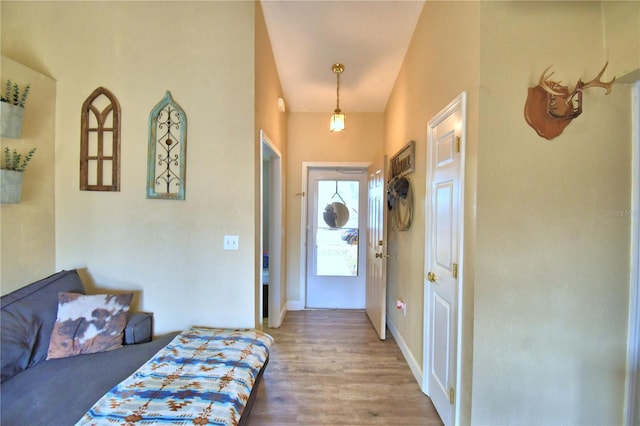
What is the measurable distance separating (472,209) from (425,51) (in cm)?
145

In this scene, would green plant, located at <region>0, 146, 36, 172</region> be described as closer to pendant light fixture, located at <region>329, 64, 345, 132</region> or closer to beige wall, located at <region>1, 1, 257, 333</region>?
beige wall, located at <region>1, 1, 257, 333</region>

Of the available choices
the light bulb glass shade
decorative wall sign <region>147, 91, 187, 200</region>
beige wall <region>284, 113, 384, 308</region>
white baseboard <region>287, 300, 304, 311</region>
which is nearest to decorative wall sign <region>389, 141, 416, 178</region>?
the light bulb glass shade

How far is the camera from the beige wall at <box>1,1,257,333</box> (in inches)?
82.7

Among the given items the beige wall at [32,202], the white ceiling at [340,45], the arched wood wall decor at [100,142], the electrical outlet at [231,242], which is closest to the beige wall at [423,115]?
the white ceiling at [340,45]

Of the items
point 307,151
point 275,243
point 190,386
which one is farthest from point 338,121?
point 190,386

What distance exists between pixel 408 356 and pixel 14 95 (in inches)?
143

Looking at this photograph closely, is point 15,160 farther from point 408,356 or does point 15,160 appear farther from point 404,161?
point 408,356

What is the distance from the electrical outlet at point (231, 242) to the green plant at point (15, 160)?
4.65ft

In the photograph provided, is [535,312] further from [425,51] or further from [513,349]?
[425,51]

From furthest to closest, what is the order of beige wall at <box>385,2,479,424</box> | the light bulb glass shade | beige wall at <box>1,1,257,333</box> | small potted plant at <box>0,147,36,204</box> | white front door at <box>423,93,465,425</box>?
the light bulb glass shade, beige wall at <box>1,1,257,333</box>, small potted plant at <box>0,147,36,204</box>, white front door at <box>423,93,465,425</box>, beige wall at <box>385,2,479,424</box>

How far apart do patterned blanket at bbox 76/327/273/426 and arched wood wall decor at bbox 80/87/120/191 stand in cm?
135

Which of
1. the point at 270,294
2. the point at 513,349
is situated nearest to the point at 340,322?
the point at 270,294

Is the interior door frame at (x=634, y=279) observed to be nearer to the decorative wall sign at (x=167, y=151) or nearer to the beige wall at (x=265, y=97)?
the beige wall at (x=265, y=97)

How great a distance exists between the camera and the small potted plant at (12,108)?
1711 millimetres
